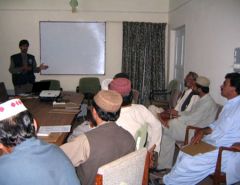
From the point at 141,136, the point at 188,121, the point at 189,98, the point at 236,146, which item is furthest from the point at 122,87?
the point at 189,98

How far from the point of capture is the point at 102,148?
1788mm

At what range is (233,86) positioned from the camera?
298cm

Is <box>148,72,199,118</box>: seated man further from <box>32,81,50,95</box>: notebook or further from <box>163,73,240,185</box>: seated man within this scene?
<box>32,81,50,95</box>: notebook

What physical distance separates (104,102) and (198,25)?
143 inches

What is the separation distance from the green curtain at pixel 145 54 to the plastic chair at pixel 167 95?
37 cm

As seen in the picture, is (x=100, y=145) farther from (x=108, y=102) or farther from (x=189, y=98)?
(x=189, y=98)

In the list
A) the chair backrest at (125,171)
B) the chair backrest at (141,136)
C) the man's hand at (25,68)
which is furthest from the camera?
the man's hand at (25,68)

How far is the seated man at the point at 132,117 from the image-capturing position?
Answer: 2.63 metres

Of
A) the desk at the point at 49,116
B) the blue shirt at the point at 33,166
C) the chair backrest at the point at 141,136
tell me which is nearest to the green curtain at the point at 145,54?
the desk at the point at 49,116

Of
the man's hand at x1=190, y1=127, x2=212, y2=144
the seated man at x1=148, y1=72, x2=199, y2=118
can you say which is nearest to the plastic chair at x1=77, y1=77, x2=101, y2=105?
the seated man at x1=148, y1=72, x2=199, y2=118

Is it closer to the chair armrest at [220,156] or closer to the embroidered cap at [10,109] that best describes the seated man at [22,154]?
the embroidered cap at [10,109]

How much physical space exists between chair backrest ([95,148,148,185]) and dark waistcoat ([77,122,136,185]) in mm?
159

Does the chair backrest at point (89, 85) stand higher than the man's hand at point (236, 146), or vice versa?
the chair backrest at point (89, 85)

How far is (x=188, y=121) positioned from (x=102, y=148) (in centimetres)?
214
